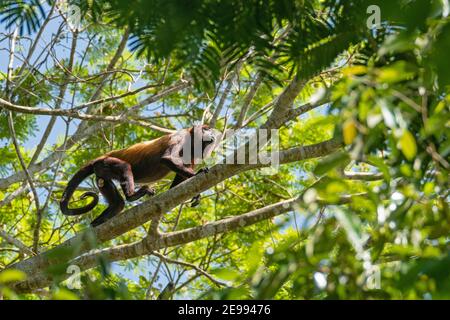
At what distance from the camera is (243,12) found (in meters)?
2.63

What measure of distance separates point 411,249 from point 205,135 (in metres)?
6.69

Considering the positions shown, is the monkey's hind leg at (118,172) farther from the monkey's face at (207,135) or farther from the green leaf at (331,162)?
the green leaf at (331,162)

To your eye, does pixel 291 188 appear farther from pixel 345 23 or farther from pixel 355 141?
pixel 355 141

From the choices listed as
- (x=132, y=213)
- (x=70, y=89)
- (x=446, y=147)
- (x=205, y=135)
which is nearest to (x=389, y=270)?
(x=446, y=147)

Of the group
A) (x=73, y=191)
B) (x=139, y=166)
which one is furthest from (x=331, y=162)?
(x=139, y=166)

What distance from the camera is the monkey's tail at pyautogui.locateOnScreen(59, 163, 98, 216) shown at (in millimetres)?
7742

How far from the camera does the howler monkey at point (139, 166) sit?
26.2 ft

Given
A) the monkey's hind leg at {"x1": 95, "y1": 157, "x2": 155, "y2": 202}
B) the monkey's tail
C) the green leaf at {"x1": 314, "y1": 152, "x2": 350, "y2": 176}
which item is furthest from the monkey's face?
the green leaf at {"x1": 314, "y1": 152, "x2": 350, "y2": 176}

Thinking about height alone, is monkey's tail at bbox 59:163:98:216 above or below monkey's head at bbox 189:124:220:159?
below

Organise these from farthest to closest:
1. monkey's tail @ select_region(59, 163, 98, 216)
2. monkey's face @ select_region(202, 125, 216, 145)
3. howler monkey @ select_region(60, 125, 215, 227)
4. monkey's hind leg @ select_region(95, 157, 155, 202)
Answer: monkey's face @ select_region(202, 125, 216, 145) < monkey's hind leg @ select_region(95, 157, 155, 202) < howler monkey @ select_region(60, 125, 215, 227) < monkey's tail @ select_region(59, 163, 98, 216)

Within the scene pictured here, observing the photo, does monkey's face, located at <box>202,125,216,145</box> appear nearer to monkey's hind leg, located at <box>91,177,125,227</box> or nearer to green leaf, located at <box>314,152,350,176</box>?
monkey's hind leg, located at <box>91,177,125,227</box>

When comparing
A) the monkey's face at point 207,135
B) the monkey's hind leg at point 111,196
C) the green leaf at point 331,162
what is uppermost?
the monkey's face at point 207,135

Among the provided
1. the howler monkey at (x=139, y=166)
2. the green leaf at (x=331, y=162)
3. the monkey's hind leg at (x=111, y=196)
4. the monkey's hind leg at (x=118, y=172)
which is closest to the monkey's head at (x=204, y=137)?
the howler monkey at (x=139, y=166)

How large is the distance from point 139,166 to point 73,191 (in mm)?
942
